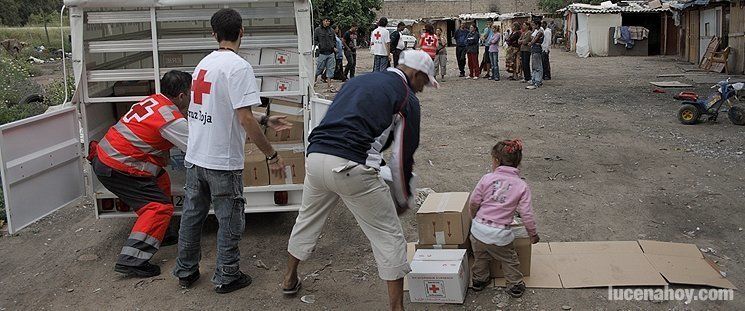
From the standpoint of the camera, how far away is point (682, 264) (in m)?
4.86

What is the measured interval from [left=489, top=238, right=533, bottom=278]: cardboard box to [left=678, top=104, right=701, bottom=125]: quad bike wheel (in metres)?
7.12

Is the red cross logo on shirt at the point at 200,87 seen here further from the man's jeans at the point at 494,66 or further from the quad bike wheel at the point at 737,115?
the man's jeans at the point at 494,66

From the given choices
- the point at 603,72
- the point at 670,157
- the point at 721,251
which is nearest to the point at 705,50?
the point at 603,72

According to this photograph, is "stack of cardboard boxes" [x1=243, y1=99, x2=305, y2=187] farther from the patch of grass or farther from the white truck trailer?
the patch of grass

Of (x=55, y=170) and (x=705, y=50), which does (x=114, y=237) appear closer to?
(x=55, y=170)

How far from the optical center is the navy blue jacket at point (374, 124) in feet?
13.1

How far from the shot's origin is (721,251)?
531 cm

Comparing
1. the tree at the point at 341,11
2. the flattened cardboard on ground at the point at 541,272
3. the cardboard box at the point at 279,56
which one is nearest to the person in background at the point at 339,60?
the cardboard box at the point at 279,56

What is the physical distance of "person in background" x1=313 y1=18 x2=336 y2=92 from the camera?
1650 cm

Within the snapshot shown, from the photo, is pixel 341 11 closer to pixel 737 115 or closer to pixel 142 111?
pixel 737 115

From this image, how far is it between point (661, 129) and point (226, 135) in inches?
313

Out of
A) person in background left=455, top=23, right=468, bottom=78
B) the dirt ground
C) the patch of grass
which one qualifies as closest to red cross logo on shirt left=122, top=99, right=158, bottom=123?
the dirt ground

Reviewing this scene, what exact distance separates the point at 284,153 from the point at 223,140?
1.40 m

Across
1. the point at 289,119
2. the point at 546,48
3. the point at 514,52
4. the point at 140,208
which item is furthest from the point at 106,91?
the point at 514,52
